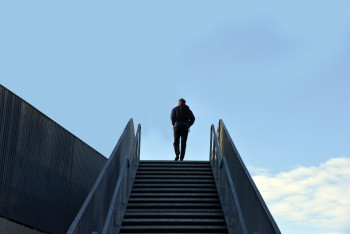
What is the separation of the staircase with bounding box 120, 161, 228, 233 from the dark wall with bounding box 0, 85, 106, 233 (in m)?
2.40

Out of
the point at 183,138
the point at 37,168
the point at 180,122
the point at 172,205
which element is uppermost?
the point at 180,122

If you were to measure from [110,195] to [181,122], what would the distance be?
180 inches

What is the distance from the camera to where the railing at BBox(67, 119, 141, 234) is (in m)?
5.66

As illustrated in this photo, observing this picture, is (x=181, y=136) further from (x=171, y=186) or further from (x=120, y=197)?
(x=120, y=197)

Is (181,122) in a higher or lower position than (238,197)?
higher

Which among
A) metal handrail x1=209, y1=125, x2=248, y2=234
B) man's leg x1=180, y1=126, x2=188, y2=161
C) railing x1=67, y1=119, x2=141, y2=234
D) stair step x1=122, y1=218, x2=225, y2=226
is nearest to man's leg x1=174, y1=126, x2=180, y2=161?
man's leg x1=180, y1=126, x2=188, y2=161

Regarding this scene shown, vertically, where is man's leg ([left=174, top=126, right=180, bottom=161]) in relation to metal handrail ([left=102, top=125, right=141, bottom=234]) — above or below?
above

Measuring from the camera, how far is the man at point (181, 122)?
11.9 m

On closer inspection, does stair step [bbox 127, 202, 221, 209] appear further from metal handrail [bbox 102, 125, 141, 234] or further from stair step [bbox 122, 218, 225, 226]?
stair step [bbox 122, 218, 225, 226]

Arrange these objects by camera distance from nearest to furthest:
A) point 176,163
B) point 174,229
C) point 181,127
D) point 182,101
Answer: point 174,229 → point 176,163 → point 181,127 → point 182,101

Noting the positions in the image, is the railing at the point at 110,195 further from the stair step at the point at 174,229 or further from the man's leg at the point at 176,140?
the man's leg at the point at 176,140

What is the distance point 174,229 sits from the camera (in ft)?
24.6

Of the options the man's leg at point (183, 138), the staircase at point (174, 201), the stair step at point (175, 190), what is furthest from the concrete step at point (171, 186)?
the man's leg at point (183, 138)

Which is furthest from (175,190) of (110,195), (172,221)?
(110,195)
